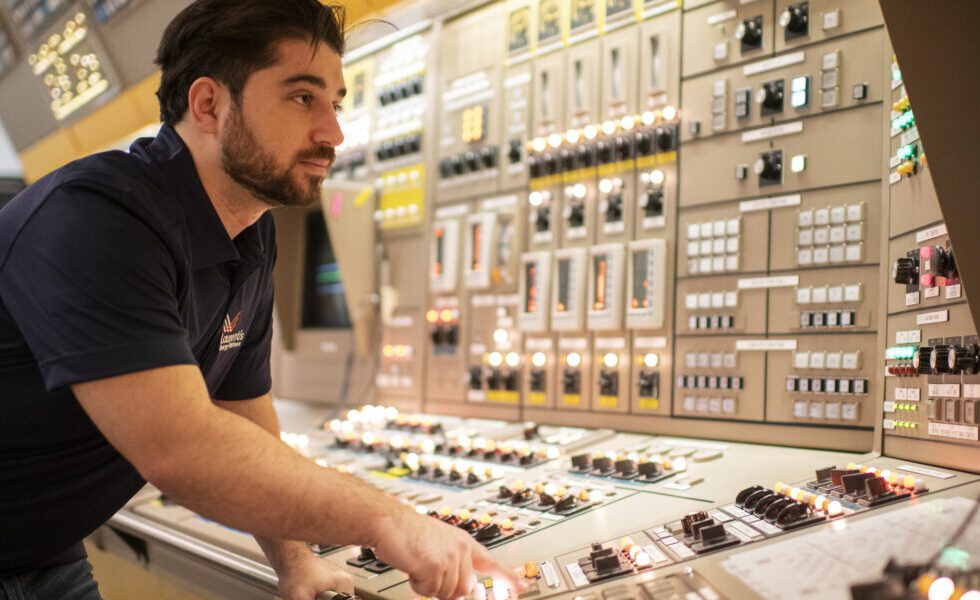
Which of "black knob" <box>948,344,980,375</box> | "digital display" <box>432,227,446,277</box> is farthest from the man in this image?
"digital display" <box>432,227,446,277</box>

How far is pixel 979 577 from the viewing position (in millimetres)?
1024

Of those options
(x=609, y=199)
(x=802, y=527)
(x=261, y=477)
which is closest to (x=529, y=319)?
(x=609, y=199)

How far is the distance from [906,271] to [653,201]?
95 cm

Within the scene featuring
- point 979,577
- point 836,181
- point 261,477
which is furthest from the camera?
point 836,181

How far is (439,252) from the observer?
344 cm

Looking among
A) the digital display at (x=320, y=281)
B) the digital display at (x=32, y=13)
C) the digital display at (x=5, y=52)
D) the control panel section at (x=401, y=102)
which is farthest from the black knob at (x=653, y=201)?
the digital display at (x=5, y=52)

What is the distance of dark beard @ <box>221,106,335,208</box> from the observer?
58.7 inches

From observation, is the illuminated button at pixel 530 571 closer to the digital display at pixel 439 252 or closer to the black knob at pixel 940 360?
the black knob at pixel 940 360

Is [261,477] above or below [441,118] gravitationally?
below

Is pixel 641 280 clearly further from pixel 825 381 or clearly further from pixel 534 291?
pixel 825 381

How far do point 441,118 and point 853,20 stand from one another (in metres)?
1.77

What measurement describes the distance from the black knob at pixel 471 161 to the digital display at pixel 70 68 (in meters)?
1.90

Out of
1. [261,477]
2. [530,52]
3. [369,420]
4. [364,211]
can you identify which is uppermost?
[530,52]

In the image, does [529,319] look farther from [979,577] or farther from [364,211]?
[979,577]
